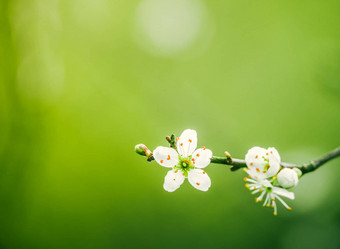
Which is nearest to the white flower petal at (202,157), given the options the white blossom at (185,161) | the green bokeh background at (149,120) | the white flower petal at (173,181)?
the white blossom at (185,161)

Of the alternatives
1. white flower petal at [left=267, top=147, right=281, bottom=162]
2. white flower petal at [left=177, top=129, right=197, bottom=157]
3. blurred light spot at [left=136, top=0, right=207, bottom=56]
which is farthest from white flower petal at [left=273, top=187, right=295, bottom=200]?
blurred light spot at [left=136, top=0, right=207, bottom=56]

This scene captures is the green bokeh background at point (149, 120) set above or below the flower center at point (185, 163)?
above

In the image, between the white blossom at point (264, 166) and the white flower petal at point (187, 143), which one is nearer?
the white blossom at point (264, 166)

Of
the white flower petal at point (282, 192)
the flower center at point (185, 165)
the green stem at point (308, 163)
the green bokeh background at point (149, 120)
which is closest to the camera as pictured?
the green stem at point (308, 163)

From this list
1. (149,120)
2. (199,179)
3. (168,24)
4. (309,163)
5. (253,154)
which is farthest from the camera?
(168,24)

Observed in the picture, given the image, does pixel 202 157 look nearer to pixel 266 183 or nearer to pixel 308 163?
pixel 266 183

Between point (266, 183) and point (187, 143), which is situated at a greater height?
point (187, 143)

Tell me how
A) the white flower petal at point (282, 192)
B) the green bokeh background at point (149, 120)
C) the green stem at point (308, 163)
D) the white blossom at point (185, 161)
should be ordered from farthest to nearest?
the green bokeh background at point (149, 120) → the white blossom at point (185, 161) → the white flower petal at point (282, 192) → the green stem at point (308, 163)

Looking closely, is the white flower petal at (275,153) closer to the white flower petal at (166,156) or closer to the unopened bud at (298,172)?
the unopened bud at (298,172)

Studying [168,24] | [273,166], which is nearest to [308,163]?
[273,166]
